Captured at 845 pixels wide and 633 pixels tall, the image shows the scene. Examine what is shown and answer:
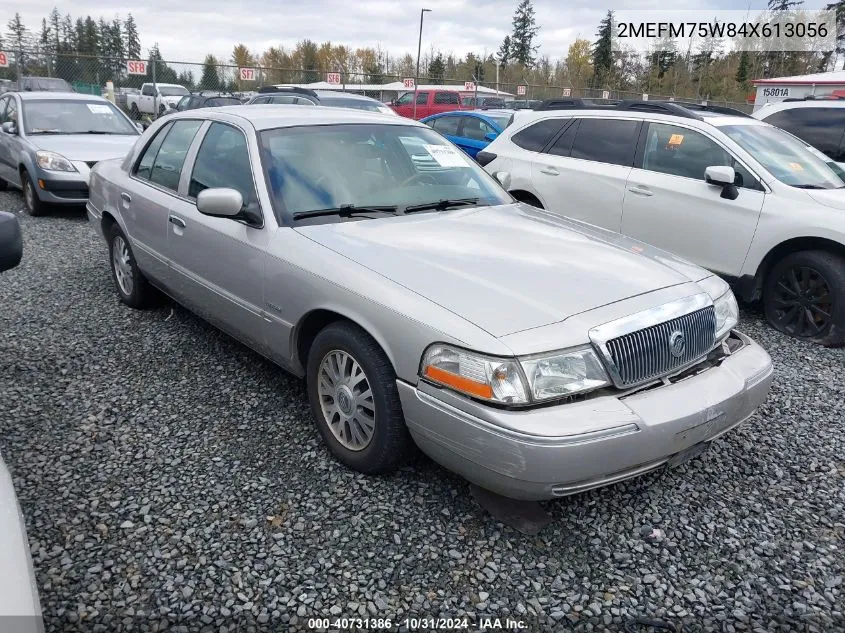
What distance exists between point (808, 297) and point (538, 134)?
10.2 feet

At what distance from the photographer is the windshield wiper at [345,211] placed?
340 centimetres

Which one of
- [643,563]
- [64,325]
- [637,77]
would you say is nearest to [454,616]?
[643,563]

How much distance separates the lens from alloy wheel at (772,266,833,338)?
4.98m

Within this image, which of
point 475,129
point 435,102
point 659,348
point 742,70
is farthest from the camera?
point 742,70

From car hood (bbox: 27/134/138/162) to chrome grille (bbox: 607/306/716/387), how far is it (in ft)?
24.4

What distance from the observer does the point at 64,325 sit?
4.85 m

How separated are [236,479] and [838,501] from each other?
2.82 m

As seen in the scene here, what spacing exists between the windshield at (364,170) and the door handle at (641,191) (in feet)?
6.97

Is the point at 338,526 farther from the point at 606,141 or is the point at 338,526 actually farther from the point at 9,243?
the point at 606,141

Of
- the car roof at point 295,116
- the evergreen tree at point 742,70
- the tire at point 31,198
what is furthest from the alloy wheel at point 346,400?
the evergreen tree at point 742,70

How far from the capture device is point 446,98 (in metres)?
24.6

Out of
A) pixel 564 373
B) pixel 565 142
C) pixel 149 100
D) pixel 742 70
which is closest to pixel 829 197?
pixel 565 142

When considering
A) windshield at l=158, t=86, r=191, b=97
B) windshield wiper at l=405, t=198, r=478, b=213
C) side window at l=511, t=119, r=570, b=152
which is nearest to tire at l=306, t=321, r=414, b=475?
windshield wiper at l=405, t=198, r=478, b=213

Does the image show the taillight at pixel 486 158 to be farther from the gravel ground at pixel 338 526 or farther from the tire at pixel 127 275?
the gravel ground at pixel 338 526
